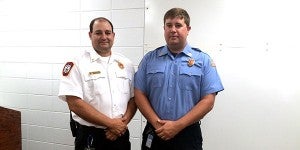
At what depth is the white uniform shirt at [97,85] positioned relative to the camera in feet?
6.36

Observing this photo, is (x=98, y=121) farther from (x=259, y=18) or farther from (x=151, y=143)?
(x=259, y=18)

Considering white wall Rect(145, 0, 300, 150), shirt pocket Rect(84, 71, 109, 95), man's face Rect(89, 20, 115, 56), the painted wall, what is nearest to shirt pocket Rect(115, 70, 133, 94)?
shirt pocket Rect(84, 71, 109, 95)

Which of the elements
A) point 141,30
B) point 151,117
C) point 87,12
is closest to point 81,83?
point 151,117

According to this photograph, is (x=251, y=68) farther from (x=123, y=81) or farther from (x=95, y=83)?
(x=95, y=83)

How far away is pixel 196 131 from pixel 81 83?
2.97 ft

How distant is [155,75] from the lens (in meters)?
2.01

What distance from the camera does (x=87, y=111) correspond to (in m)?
1.88

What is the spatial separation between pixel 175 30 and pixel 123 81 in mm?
554

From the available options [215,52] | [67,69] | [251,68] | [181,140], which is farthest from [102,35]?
[251,68]

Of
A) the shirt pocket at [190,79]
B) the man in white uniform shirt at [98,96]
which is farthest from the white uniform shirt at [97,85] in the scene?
the shirt pocket at [190,79]

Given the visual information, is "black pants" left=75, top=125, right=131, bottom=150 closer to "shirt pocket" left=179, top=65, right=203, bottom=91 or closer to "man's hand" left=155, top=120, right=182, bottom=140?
"man's hand" left=155, top=120, right=182, bottom=140

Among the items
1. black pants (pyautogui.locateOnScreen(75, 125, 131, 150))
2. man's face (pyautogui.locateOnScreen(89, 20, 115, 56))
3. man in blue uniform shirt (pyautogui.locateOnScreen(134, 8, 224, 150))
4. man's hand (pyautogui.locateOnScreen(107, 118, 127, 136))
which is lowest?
black pants (pyautogui.locateOnScreen(75, 125, 131, 150))

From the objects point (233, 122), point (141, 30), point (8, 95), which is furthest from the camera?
point (8, 95)

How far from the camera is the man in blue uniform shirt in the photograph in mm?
1920
